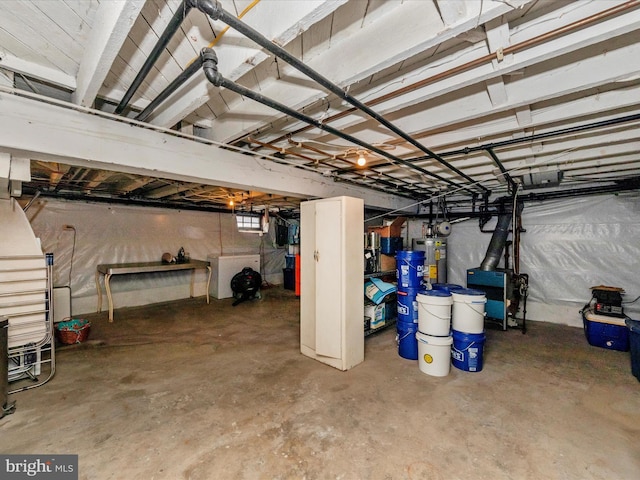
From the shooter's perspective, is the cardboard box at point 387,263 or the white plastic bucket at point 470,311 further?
the cardboard box at point 387,263

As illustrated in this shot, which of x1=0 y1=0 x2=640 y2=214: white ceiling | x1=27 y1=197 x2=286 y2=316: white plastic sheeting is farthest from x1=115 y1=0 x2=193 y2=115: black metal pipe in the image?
x1=27 y1=197 x2=286 y2=316: white plastic sheeting

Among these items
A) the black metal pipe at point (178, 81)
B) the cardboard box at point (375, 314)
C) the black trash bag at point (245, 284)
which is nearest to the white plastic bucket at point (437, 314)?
the cardboard box at point (375, 314)

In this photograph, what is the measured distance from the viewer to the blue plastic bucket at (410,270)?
131 inches

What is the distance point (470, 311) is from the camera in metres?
2.83

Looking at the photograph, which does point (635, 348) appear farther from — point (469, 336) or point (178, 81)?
point (178, 81)

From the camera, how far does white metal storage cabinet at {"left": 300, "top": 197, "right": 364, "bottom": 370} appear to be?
293 cm

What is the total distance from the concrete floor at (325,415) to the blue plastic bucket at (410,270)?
0.90 meters

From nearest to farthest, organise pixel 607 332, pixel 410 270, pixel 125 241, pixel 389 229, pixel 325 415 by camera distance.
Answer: pixel 325 415 → pixel 410 270 → pixel 607 332 → pixel 389 229 → pixel 125 241

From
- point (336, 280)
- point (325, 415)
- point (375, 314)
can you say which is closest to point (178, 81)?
point (336, 280)

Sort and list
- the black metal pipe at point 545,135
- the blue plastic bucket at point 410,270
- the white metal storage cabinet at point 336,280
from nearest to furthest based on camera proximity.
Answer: the black metal pipe at point 545,135, the white metal storage cabinet at point 336,280, the blue plastic bucket at point 410,270

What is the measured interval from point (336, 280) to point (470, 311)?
1445 millimetres

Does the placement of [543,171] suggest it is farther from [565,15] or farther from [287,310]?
[287,310]

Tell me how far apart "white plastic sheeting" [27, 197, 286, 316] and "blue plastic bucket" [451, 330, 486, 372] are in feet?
18.4

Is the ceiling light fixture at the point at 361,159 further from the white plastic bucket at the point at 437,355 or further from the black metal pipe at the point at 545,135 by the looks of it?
the white plastic bucket at the point at 437,355
